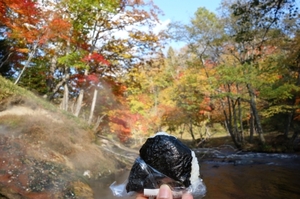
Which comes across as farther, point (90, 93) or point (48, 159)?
point (90, 93)

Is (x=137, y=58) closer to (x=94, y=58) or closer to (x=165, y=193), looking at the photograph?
(x=94, y=58)

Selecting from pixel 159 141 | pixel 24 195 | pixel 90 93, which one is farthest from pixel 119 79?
pixel 159 141

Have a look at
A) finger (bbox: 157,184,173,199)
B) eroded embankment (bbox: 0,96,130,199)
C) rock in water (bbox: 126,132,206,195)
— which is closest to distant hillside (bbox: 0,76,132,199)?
eroded embankment (bbox: 0,96,130,199)

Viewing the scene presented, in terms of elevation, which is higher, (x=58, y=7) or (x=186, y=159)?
(x=58, y=7)

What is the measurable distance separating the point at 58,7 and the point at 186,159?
15359mm

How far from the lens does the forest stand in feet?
41.2

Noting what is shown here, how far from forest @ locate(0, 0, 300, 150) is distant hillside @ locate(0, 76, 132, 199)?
12.0ft

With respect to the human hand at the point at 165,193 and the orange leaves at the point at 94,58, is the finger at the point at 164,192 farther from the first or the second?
the orange leaves at the point at 94,58

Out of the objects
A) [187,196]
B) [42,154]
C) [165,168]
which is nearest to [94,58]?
[42,154]

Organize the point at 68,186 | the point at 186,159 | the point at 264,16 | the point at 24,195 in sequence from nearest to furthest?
the point at 186,159
the point at 24,195
the point at 68,186
the point at 264,16

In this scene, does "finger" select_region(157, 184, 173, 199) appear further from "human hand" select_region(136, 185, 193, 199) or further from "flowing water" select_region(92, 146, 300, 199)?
"flowing water" select_region(92, 146, 300, 199)

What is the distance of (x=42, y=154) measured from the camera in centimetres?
798

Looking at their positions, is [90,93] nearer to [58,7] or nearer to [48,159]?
[58,7]

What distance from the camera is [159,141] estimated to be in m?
1.48
